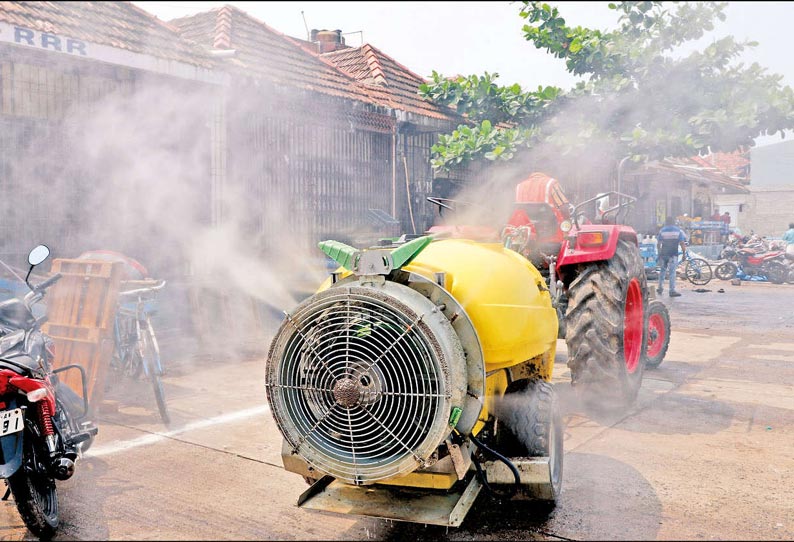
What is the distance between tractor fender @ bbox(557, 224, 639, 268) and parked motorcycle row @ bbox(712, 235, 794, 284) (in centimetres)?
1398

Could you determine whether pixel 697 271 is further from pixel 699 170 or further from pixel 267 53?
pixel 267 53

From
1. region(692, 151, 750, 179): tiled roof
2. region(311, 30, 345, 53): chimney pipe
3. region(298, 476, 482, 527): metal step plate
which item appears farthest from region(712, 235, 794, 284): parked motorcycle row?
region(298, 476, 482, 527): metal step plate

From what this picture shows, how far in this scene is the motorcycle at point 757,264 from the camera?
17312mm

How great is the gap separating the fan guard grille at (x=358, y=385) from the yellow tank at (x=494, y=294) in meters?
0.37

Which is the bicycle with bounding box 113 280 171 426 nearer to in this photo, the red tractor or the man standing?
the red tractor

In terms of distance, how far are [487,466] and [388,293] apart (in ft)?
3.43

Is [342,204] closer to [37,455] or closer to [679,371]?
[679,371]

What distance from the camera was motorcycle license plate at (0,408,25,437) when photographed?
10.5 ft

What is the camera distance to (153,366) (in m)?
5.37

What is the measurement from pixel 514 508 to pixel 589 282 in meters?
2.25

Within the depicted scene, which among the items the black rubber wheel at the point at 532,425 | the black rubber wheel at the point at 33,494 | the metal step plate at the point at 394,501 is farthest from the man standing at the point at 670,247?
the black rubber wheel at the point at 33,494

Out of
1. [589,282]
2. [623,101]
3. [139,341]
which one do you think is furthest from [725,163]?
[139,341]

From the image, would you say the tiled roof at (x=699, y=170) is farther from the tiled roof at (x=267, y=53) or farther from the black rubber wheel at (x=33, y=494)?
the black rubber wheel at (x=33, y=494)

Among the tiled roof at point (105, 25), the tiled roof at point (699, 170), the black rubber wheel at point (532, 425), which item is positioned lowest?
the black rubber wheel at point (532, 425)
